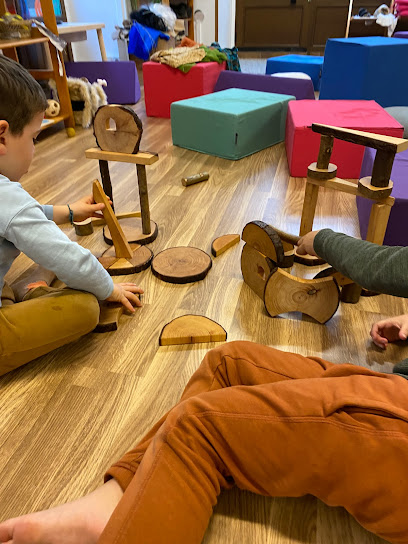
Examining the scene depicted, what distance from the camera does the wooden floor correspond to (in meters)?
0.65

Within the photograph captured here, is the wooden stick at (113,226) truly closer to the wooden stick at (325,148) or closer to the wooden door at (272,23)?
the wooden stick at (325,148)

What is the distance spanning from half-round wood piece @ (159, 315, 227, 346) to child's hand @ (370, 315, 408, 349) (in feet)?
1.15

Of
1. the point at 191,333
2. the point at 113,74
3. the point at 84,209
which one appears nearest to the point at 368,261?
the point at 191,333

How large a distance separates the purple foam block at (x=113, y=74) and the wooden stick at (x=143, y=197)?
2071mm

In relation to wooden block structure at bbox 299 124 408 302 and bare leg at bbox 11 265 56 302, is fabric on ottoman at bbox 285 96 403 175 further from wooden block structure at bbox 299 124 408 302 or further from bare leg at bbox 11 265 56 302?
bare leg at bbox 11 265 56 302

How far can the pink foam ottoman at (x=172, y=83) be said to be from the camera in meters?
2.80

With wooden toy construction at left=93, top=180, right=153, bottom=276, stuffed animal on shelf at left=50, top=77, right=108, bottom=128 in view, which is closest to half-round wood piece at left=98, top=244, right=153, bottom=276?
wooden toy construction at left=93, top=180, right=153, bottom=276

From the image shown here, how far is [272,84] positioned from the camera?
2707 mm

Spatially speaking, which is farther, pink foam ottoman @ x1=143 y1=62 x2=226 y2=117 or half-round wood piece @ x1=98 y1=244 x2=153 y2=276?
pink foam ottoman @ x1=143 y1=62 x2=226 y2=117

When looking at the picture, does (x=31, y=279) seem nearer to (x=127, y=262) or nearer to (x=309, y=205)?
(x=127, y=262)

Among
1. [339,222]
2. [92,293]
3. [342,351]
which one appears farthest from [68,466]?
[339,222]

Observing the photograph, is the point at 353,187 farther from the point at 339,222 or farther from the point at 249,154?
the point at 249,154

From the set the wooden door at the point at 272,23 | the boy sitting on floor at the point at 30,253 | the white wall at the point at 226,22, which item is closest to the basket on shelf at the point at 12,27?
the boy sitting on floor at the point at 30,253

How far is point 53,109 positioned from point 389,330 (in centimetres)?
234
